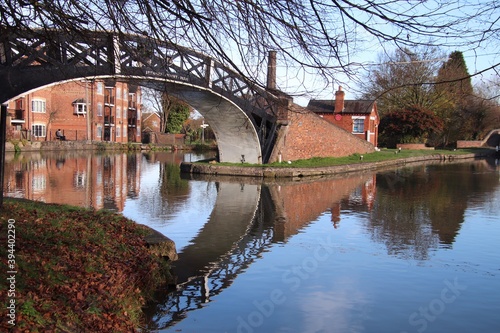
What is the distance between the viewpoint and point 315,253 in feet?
33.5

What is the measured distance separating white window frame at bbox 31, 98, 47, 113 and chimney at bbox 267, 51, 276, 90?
4443cm

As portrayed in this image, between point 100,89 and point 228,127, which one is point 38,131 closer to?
point 100,89

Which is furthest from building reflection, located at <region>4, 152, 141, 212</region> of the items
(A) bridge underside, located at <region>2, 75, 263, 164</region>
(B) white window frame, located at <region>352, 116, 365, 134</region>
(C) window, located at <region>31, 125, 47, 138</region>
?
(B) white window frame, located at <region>352, 116, 365, 134</region>

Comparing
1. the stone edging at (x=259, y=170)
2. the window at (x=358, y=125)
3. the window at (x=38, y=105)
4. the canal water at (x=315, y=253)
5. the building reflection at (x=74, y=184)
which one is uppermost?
the window at (x=38, y=105)

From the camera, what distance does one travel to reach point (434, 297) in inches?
305

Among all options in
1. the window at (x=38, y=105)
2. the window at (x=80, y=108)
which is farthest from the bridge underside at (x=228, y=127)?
the window at (x=80, y=108)

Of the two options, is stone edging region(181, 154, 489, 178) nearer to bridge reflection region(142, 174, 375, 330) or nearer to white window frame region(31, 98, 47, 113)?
bridge reflection region(142, 174, 375, 330)

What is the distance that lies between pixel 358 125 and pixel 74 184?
96.8ft

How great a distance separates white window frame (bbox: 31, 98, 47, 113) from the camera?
46.8 m

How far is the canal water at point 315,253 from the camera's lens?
6.98 m

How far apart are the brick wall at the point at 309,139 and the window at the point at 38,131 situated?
27634 millimetres

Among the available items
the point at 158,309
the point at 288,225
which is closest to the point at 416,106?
the point at 288,225

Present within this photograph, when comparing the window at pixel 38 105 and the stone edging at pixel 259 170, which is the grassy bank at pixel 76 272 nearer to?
the stone edging at pixel 259 170

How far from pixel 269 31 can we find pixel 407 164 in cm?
3473
